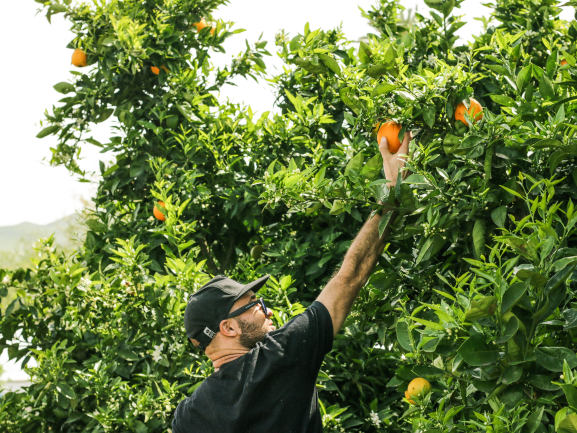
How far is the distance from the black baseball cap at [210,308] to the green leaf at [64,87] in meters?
2.00

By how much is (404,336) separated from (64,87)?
267cm

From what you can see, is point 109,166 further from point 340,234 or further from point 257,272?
point 340,234

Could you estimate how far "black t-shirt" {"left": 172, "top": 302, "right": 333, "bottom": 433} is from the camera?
1648mm

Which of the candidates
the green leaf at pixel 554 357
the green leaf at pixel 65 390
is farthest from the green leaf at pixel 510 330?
the green leaf at pixel 65 390

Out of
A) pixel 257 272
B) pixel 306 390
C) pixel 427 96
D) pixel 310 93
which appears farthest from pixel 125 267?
pixel 427 96

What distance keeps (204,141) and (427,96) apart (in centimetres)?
170

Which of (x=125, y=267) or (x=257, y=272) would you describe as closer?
(x=125, y=267)

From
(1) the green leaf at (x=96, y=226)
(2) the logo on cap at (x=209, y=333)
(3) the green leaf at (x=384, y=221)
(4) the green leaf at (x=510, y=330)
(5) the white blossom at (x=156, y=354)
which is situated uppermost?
(1) the green leaf at (x=96, y=226)

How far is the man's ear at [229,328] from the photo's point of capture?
1.83 metres

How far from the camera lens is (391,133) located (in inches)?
70.3

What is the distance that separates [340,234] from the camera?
255cm

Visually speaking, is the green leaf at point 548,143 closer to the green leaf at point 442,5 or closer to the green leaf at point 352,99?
the green leaf at point 352,99

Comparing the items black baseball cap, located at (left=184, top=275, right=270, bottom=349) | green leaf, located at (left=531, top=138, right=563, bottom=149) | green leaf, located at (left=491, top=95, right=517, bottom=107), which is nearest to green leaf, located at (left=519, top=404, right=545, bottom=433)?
green leaf, located at (left=531, top=138, right=563, bottom=149)

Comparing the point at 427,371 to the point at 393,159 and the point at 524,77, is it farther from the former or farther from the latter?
the point at 524,77
